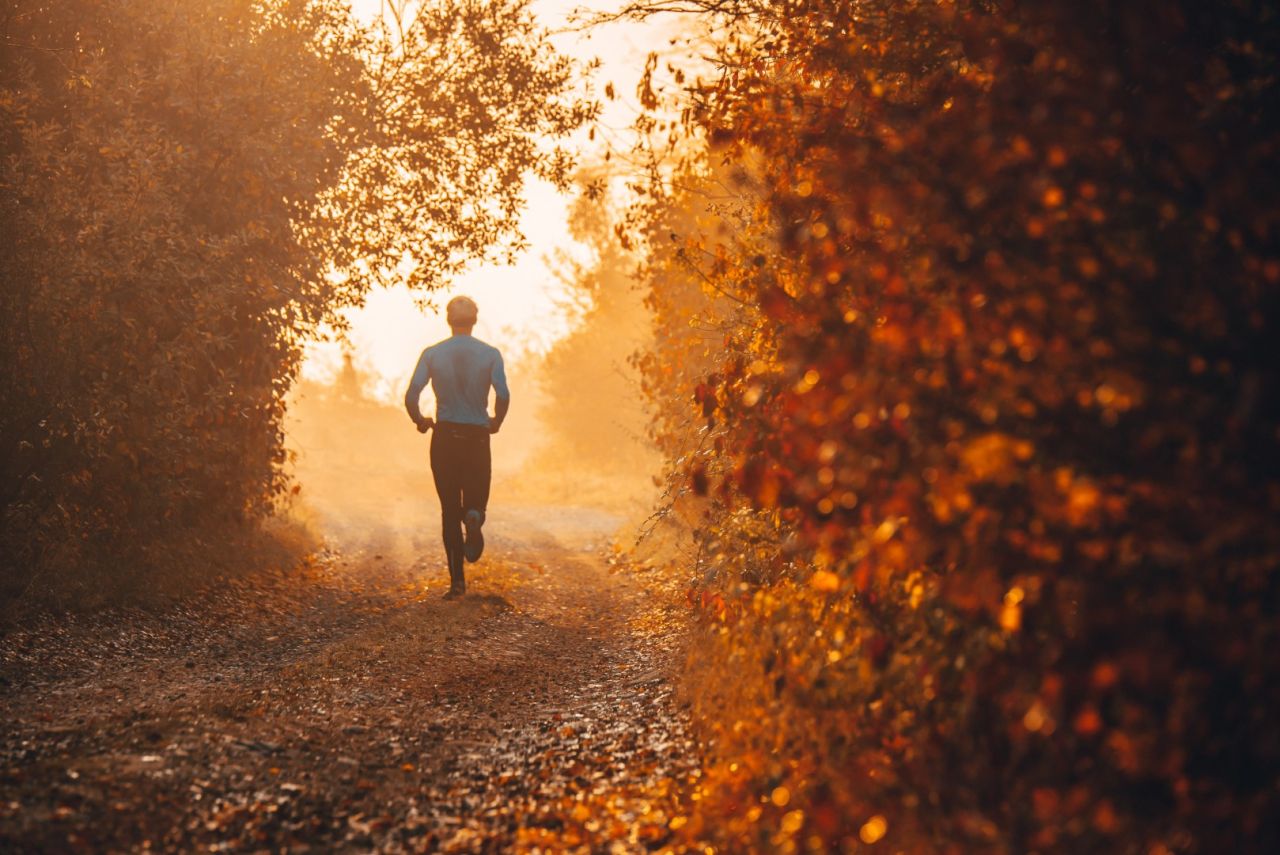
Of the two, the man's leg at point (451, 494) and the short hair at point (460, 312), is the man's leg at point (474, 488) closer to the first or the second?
the man's leg at point (451, 494)

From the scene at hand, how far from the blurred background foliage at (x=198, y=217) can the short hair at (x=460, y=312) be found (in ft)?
7.57

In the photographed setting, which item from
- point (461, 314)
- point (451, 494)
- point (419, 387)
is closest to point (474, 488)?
point (451, 494)

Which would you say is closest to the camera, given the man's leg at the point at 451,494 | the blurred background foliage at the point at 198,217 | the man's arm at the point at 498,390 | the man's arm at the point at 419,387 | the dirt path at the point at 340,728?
the dirt path at the point at 340,728

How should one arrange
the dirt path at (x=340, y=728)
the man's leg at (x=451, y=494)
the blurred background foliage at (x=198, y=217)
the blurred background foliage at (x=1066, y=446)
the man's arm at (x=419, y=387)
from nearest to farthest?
1. the blurred background foliage at (x=1066, y=446)
2. the dirt path at (x=340, y=728)
3. the blurred background foliage at (x=198, y=217)
4. the man's arm at (x=419, y=387)
5. the man's leg at (x=451, y=494)

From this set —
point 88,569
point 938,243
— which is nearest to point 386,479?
point 88,569

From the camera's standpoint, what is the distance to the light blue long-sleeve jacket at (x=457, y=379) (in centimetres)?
1023

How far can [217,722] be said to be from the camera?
5574 millimetres

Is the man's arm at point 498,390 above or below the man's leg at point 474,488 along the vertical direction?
above

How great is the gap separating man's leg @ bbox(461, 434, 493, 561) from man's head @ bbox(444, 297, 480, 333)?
1203 millimetres

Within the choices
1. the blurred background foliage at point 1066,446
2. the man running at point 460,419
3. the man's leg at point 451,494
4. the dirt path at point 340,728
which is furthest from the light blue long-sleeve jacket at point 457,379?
the blurred background foliage at point 1066,446

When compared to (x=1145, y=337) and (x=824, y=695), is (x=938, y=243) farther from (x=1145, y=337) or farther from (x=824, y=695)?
(x=824, y=695)

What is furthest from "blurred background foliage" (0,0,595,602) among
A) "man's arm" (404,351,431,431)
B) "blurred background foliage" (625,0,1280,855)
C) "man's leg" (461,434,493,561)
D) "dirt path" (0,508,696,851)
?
"blurred background foliage" (625,0,1280,855)

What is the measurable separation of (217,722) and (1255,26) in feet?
19.8

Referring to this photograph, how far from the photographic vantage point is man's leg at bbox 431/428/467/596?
1037 centimetres
